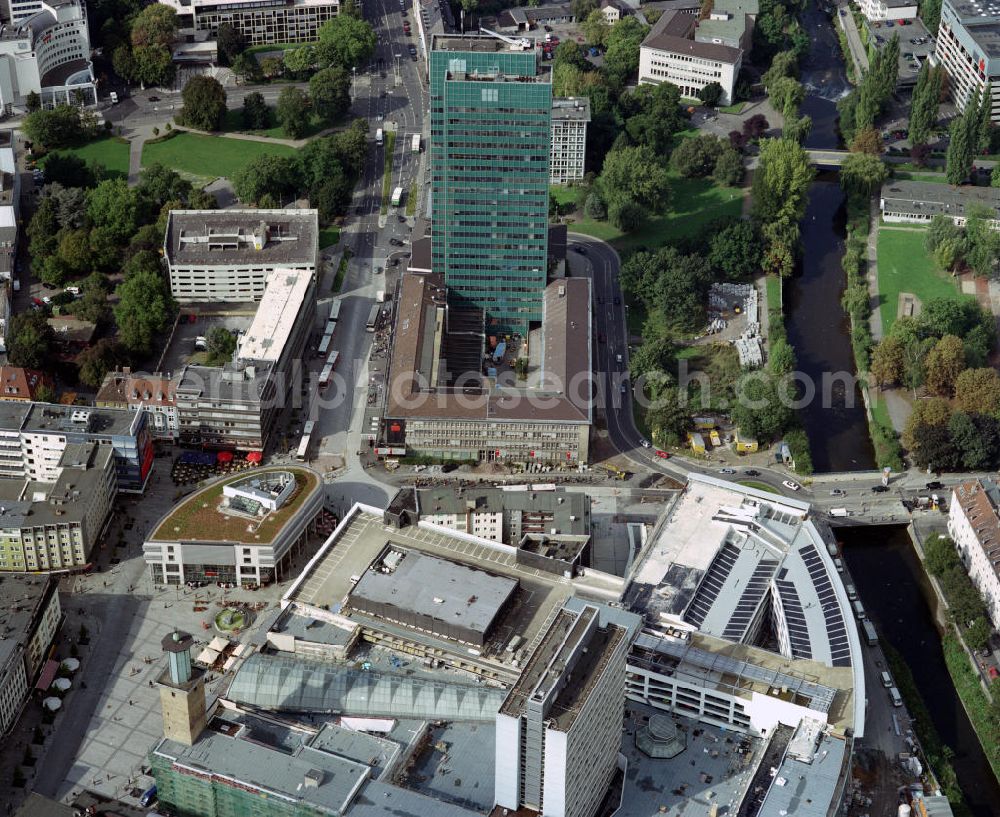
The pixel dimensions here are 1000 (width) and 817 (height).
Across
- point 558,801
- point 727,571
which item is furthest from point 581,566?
point 558,801

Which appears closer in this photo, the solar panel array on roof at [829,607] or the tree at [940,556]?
the solar panel array on roof at [829,607]

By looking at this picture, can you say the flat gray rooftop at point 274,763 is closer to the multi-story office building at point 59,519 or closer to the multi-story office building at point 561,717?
the multi-story office building at point 561,717

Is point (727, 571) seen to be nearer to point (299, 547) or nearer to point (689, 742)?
point (689, 742)

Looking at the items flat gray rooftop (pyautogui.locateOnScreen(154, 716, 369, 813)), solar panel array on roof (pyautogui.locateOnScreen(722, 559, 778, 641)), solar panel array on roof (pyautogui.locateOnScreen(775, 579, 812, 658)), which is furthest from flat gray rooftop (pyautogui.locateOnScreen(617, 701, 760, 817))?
flat gray rooftop (pyautogui.locateOnScreen(154, 716, 369, 813))

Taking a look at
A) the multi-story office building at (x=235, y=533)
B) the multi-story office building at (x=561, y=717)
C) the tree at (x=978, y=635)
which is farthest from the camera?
the multi-story office building at (x=235, y=533)

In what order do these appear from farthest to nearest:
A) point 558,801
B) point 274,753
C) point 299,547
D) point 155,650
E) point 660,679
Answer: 1. point 299,547
2. point 155,650
3. point 660,679
4. point 274,753
5. point 558,801

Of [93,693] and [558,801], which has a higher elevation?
[558,801]

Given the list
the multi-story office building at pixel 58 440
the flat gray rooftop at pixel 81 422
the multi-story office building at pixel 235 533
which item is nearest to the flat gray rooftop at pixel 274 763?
the multi-story office building at pixel 235 533

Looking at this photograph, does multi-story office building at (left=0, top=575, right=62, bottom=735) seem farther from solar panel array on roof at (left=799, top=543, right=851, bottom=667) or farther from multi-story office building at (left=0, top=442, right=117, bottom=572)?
solar panel array on roof at (left=799, top=543, right=851, bottom=667)
